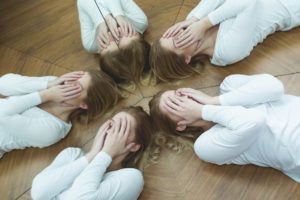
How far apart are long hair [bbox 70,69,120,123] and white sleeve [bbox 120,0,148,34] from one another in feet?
Result: 1.00

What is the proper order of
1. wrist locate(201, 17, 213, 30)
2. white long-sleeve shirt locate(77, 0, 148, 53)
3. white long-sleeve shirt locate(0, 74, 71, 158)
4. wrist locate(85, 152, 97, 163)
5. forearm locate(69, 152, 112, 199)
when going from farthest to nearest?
white long-sleeve shirt locate(77, 0, 148, 53), wrist locate(201, 17, 213, 30), white long-sleeve shirt locate(0, 74, 71, 158), wrist locate(85, 152, 97, 163), forearm locate(69, 152, 112, 199)

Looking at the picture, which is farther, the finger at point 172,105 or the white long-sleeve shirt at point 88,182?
the finger at point 172,105

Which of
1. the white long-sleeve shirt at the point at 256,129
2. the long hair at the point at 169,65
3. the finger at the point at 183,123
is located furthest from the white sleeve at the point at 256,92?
the long hair at the point at 169,65

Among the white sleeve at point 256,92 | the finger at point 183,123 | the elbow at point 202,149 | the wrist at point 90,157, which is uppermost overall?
the wrist at point 90,157

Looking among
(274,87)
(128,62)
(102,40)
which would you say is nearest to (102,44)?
(102,40)

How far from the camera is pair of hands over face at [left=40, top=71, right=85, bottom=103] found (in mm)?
1329

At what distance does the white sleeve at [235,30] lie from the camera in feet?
4.34

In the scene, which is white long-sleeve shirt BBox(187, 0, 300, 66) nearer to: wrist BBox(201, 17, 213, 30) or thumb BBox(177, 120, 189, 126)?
wrist BBox(201, 17, 213, 30)

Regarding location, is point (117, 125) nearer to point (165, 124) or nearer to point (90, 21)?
point (165, 124)

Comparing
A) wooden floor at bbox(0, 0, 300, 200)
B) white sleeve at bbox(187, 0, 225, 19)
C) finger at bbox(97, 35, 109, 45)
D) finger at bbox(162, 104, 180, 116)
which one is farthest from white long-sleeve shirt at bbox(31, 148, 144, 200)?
white sleeve at bbox(187, 0, 225, 19)

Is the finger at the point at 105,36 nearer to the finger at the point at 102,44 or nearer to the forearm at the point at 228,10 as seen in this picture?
the finger at the point at 102,44

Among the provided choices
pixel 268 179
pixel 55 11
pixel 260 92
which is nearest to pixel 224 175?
pixel 268 179

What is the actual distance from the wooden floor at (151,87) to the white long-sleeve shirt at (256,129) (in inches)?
2.6

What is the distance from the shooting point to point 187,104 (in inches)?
47.2
